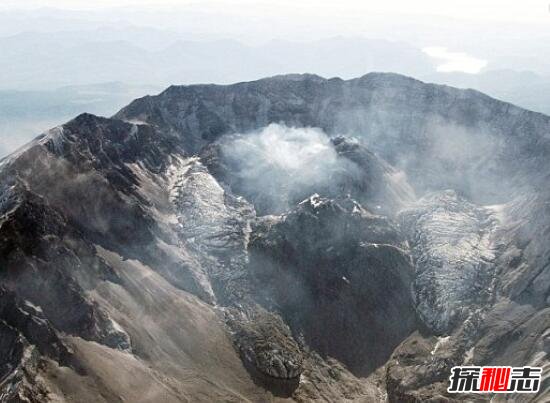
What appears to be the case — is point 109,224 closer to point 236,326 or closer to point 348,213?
point 236,326

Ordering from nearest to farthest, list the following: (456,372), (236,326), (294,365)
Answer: (456,372), (294,365), (236,326)

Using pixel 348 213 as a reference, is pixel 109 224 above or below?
above

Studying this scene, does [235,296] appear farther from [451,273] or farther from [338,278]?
A: [451,273]

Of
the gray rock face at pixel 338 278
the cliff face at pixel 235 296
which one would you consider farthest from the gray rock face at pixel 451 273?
the gray rock face at pixel 338 278

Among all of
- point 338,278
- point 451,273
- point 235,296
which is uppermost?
point 235,296

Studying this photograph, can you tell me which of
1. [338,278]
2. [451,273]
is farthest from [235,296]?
[451,273]

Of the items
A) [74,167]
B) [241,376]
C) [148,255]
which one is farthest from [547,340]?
[74,167]

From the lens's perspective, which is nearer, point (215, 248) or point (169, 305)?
point (169, 305)

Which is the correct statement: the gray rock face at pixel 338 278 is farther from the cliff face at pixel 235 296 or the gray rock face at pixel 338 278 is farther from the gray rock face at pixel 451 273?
the gray rock face at pixel 451 273

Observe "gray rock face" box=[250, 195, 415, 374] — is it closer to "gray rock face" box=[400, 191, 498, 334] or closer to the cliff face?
the cliff face

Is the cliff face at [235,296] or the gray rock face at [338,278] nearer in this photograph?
the cliff face at [235,296]

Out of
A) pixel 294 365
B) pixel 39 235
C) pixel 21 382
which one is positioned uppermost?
pixel 39 235
